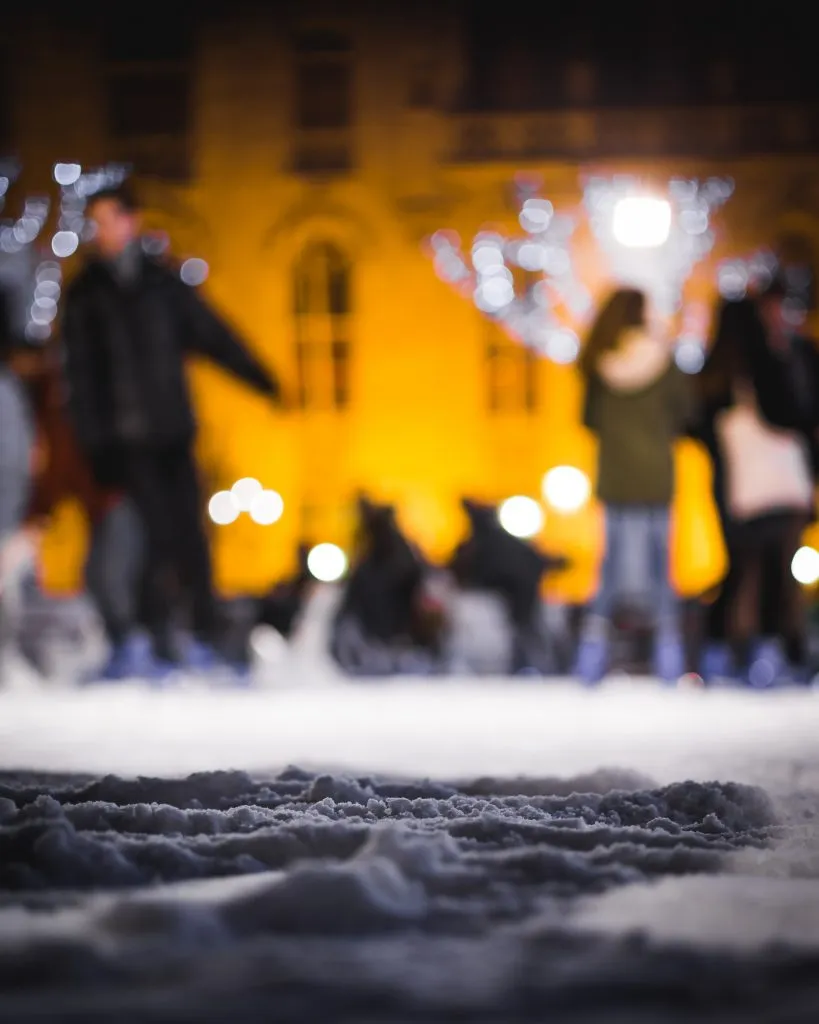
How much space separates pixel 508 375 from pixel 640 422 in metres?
14.6

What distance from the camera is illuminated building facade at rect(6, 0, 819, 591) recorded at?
68.6 feet

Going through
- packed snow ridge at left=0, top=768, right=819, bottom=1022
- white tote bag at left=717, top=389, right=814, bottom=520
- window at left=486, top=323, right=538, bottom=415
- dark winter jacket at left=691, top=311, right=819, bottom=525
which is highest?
window at left=486, top=323, right=538, bottom=415

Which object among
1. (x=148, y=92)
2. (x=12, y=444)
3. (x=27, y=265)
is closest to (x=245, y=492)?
(x=27, y=265)

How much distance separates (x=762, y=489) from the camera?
6.85 meters

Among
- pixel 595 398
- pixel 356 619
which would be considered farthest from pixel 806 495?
pixel 356 619

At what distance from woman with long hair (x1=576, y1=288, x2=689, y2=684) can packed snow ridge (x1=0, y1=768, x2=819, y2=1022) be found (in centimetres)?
360

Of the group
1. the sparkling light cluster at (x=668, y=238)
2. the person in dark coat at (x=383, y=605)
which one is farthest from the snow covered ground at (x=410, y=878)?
the sparkling light cluster at (x=668, y=238)

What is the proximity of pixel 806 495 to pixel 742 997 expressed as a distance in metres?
5.19

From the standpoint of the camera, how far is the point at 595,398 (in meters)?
7.20

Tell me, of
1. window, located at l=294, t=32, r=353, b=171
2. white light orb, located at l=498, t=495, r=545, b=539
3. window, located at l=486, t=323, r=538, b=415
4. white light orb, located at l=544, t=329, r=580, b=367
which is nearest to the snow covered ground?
white light orb, located at l=498, t=495, r=545, b=539

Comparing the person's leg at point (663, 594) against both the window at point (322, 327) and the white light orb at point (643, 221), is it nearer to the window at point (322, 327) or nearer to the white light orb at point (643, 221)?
the white light orb at point (643, 221)

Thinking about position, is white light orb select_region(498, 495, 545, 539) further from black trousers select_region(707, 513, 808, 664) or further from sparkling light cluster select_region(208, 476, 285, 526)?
black trousers select_region(707, 513, 808, 664)

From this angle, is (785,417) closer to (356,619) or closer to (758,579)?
(758,579)

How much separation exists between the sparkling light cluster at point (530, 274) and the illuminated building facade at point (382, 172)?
0.68 feet
